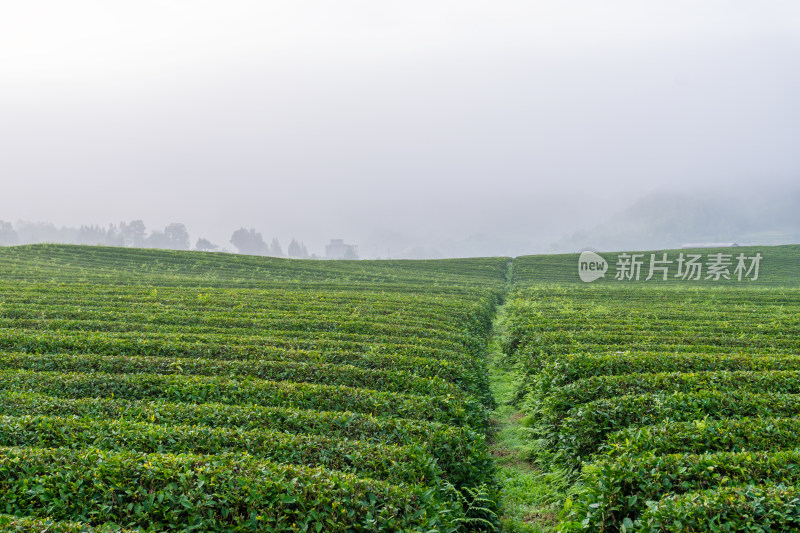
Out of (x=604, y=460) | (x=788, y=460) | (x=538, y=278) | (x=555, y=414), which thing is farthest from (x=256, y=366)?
(x=538, y=278)

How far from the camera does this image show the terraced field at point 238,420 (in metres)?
5.28

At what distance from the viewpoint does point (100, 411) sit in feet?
25.6

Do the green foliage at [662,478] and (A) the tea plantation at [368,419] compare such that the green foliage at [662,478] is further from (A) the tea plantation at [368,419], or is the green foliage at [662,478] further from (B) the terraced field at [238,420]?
(B) the terraced field at [238,420]

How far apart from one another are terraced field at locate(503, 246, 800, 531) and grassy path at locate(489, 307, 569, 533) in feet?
1.17

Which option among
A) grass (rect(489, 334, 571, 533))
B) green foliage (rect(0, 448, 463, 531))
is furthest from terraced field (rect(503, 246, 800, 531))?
green foliage (rect(0, 448, 463, 531))

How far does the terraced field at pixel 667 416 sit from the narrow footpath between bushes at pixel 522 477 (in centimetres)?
34

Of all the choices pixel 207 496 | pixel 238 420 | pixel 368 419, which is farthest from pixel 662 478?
pixel 238 420

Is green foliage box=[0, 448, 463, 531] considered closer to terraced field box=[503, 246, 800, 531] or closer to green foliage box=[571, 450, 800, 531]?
green foliage box=[571, 450, 800, 531]

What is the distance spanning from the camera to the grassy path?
6.68 metres

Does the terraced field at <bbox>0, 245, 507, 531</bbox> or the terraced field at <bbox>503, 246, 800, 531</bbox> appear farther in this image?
the terraced field at <bbox>0, 245, 507, 531</bbox>

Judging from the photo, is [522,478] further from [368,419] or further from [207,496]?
[207,496]

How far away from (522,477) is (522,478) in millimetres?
40

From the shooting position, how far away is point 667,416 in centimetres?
789

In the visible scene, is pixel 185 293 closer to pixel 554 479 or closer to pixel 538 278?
pixel 554 479
